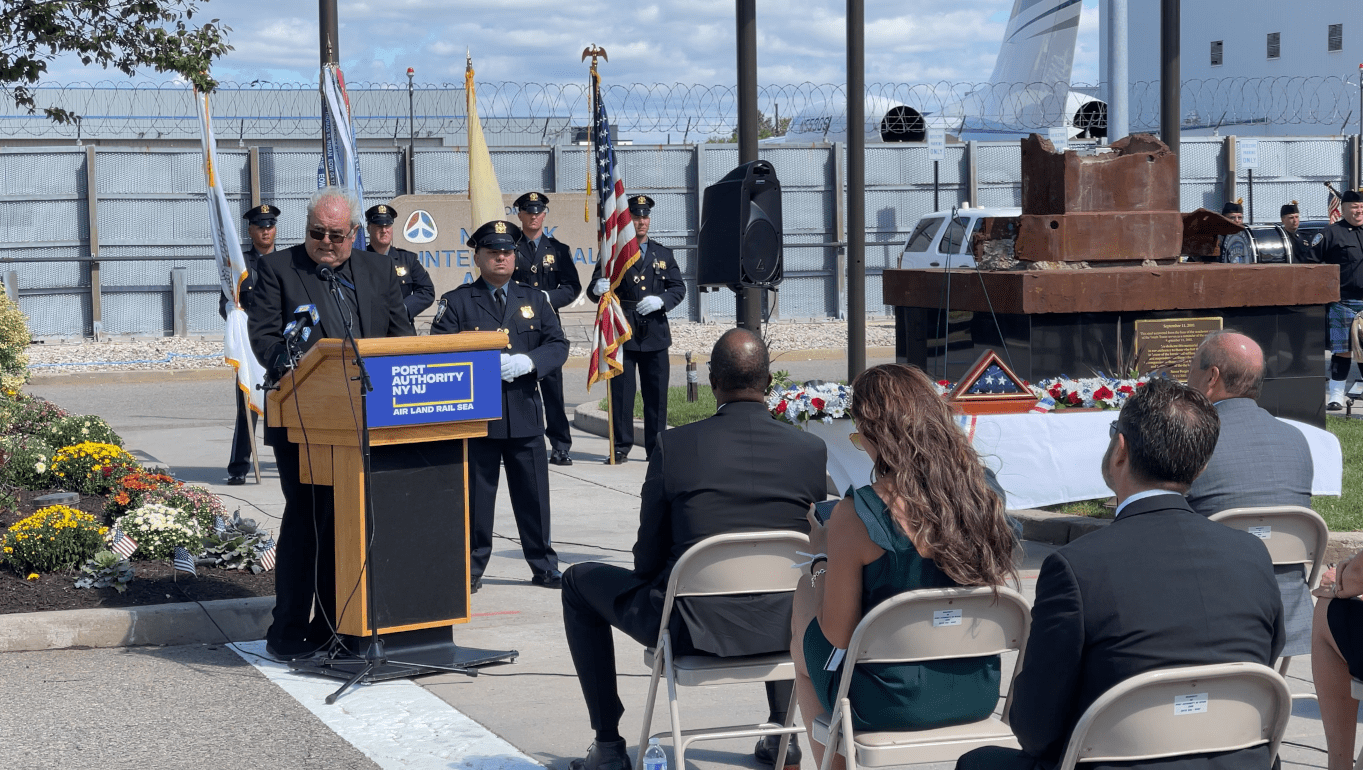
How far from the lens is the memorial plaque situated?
10320mm

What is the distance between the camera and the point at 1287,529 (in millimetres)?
4613

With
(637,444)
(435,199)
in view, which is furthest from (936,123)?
(637,444)

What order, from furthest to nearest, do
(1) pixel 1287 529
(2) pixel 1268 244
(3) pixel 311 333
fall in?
(2) pixel 1268 244 → (3) pixel 311 333 → (1) pixel 1287 529

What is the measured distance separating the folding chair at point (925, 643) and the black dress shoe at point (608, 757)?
48.1 inches

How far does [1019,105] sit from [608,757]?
1129 inches

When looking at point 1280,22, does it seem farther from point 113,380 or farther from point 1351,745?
point 1351,745

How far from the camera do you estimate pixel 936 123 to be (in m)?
23.9

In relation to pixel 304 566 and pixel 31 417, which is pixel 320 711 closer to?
pixel 304 566

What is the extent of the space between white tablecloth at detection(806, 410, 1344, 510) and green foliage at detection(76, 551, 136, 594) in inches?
147

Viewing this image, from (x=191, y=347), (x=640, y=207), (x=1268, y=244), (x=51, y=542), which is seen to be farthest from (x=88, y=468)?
(x=191, y=347)

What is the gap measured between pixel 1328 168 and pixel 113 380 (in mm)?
22607

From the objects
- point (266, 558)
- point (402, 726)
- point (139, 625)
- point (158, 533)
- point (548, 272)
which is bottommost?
point (402, 726)

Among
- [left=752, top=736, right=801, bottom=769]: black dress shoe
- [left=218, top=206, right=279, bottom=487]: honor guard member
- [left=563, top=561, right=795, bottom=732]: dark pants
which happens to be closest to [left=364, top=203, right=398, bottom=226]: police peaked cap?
[left=218, top=206, right=279, bottom=487]: honor guard member

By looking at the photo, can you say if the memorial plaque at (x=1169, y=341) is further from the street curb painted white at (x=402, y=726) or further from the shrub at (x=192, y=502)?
the street curb painted white at (x=402, y=726)
